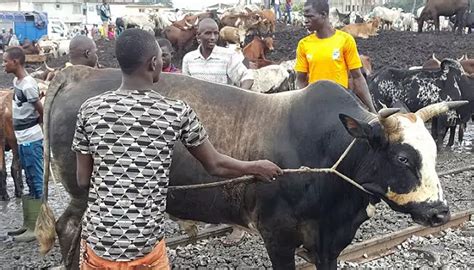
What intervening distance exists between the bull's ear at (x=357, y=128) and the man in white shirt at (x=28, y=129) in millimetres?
4140

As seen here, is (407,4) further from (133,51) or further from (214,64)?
(133,51)

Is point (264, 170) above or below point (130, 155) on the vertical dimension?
below

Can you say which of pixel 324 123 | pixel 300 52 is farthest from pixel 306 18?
pixel 324 123

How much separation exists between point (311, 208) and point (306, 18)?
2209mm

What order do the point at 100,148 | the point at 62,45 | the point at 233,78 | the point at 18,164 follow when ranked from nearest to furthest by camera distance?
the point at 100,148 < the point at 233,78 < the point at 18,164 < the point at 62,45

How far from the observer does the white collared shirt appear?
247 inches

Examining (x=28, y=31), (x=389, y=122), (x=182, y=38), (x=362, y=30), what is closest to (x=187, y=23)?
(x=182, y=38)

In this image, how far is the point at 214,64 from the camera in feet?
20.6

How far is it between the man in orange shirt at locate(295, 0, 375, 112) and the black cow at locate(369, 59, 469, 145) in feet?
21.8

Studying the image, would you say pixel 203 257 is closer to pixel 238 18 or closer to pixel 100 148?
pixel 100 148

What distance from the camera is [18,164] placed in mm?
8477

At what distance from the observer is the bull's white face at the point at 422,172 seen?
3.76m

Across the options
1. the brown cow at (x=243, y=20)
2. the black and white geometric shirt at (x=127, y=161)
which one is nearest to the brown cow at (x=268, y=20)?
the brown cow at (x=243, y=20)

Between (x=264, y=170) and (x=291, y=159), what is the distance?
84 centimetres
